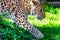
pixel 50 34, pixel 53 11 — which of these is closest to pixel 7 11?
pixel 50 34

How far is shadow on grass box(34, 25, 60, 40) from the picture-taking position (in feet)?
22.5

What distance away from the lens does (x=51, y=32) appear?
24.6 ft

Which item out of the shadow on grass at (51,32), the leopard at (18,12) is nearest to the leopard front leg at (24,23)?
the leopard at (18,12)

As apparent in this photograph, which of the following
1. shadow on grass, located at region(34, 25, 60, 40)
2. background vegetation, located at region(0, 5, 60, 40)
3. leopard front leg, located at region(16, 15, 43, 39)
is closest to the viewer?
background vegetation, located at region(0, 5, 60, 40)

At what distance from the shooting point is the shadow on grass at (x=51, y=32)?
6.87 meters

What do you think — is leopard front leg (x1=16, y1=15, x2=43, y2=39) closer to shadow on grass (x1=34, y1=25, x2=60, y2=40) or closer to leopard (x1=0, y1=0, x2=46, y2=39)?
leopard (x1=0, y1=0, x2=46, y2=39)

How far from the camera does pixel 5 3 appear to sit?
20.1 feet

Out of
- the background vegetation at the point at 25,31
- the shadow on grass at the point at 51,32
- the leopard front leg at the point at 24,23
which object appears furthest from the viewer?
the shadow on grass at the point at 51,32

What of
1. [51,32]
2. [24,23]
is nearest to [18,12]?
[24,23]

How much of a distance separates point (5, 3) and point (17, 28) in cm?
53

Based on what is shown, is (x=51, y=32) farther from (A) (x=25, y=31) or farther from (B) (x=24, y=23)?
(B) (x=24, y=23)

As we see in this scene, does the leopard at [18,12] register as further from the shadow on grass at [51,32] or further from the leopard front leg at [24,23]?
the shadow on grass at [51,32]

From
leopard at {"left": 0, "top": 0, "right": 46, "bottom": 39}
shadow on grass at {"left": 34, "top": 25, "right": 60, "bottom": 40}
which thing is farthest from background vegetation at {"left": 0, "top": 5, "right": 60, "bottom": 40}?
leopard at {"left": 0, "top": 0, "right": 46, "bottom": 39}

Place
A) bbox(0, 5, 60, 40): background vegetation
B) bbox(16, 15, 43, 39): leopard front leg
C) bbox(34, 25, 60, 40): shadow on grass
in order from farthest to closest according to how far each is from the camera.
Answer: bbox(34, 25, 60, 40): shadow on grass → bbox(16, 15, 43, 39): leopard front leg → bbox(0, 5, 60, 40): background vegetation
